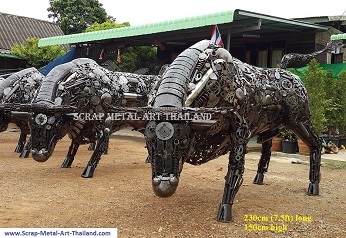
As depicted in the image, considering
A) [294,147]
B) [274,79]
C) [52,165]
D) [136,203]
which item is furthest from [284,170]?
[52,165]

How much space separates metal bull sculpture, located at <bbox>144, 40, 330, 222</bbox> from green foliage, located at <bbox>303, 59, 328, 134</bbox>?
554cm

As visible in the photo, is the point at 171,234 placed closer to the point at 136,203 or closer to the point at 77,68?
the point at 136,203

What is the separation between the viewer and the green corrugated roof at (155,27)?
36.3 feet

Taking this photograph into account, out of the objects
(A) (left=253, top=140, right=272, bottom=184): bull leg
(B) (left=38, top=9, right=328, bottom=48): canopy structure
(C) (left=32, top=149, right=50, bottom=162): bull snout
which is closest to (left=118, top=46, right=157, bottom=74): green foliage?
(B) (left=38, top=9, right=328, bottom=48): canopy structure

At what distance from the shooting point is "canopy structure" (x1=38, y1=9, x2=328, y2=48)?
1138cm

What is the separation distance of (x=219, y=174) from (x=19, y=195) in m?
3.79

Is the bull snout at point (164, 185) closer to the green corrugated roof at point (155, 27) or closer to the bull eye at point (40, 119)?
the bull eye at point (40, 119)

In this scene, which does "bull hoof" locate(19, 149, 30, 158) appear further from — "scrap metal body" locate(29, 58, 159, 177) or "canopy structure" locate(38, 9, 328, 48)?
"canopy structure" locate(38, 9, 328, 48)

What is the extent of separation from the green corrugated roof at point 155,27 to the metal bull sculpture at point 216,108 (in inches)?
204

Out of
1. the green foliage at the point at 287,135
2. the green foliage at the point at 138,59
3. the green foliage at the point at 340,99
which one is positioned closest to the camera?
the green foliage at the point at 287,135

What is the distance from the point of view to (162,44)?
16.2 m

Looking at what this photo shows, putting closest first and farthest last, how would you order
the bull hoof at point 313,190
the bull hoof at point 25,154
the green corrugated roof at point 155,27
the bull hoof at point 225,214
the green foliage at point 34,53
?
the bull hoof at point 225,214, the bull hoof at point 313,190, the bull hoof at point 25,154, the green corrugated roof at point 155,27, the green foliage at point 34,53

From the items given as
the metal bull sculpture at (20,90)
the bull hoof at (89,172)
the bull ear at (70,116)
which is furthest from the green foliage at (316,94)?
the metal bull sculpture at (20,90)

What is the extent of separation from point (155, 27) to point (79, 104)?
20.6 ft
